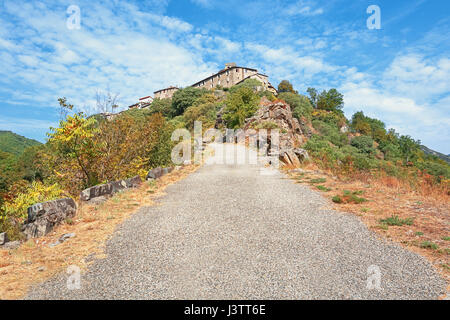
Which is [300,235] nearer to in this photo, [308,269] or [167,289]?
[308,269]

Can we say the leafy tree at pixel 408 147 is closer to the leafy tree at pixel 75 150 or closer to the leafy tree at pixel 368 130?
the leafy tree at pixel 368 130

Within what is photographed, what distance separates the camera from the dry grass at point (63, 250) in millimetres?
3689

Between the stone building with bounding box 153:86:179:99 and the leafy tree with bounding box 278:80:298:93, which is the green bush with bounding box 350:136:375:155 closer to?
the leafy tree with bounding box 278:80:298:93

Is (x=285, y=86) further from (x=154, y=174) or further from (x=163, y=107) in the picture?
(x=154, y=174)

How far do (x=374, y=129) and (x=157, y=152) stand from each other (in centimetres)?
6394

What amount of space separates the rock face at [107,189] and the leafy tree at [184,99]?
52.8 metres

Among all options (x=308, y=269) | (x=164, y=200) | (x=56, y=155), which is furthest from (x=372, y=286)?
(x=56, y=155)

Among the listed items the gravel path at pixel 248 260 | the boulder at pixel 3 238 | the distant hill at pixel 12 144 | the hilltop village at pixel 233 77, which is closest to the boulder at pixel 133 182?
the gravel path at pixel 248 260

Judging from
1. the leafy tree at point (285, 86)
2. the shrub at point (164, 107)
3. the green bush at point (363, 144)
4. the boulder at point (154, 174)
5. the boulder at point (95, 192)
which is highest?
the leafy tree at point (285, 86)

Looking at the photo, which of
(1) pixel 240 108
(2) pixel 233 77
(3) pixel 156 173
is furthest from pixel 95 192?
(2) pixel 233 77

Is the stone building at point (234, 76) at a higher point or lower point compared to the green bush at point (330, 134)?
higher

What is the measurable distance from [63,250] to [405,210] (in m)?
7.61

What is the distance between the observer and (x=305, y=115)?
46.7m

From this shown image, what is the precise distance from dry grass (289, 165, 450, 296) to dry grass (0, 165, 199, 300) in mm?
5491
